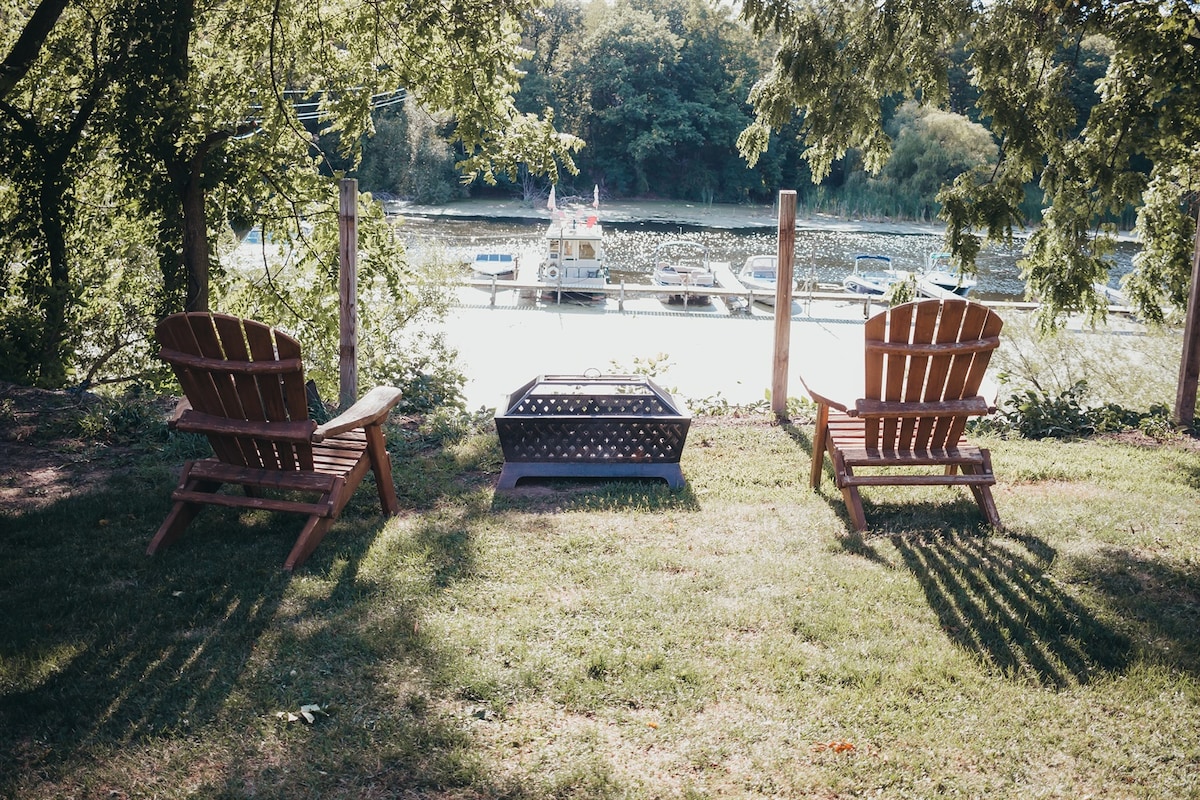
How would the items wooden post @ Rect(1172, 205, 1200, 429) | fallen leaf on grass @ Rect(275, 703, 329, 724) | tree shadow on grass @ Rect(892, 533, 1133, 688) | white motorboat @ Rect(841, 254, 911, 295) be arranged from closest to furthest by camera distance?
fallen leaf on grass @ Rect(275, 703, 329, 724) → tree shadow on grass @ Rect(892, 533, 1133, 688) → wooden post @ Rect(1172, 205, 1200, 429) → white motorboat @ Rect(841, 254, 911, 295)

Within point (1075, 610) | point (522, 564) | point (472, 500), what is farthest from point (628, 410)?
point (1075, 610)

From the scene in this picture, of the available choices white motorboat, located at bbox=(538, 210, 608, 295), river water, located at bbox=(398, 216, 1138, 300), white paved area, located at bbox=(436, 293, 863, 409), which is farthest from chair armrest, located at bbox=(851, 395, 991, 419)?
river water, located at bbox=(398, 216, 1138, 300)

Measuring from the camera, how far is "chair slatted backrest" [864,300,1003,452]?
177 inches

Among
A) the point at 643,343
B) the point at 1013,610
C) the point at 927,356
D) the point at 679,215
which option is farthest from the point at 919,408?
the point at 679,215

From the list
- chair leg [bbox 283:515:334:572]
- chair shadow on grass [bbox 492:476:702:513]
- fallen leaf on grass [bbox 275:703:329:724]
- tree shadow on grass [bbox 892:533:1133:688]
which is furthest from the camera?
chair shadow on grass [bbox 492:476:702:513]

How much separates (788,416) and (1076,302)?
204 centimetres

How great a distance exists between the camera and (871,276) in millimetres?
34344

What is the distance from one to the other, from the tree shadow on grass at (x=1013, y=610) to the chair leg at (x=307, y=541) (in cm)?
241

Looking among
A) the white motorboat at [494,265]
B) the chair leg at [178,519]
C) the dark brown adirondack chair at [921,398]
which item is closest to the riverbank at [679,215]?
the white motorboat at [494,265]

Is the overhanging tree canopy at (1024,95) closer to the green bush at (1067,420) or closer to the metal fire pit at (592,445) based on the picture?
the green bush at (1067,420)

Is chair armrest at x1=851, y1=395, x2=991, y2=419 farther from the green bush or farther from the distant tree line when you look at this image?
the distant tree line

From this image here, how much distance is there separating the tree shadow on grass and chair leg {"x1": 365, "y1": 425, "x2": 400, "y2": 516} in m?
2.31

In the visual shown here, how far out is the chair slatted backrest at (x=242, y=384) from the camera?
159 inches

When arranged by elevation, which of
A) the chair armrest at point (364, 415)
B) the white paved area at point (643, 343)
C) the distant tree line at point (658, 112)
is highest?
the distant tree line at point (658, 112)
